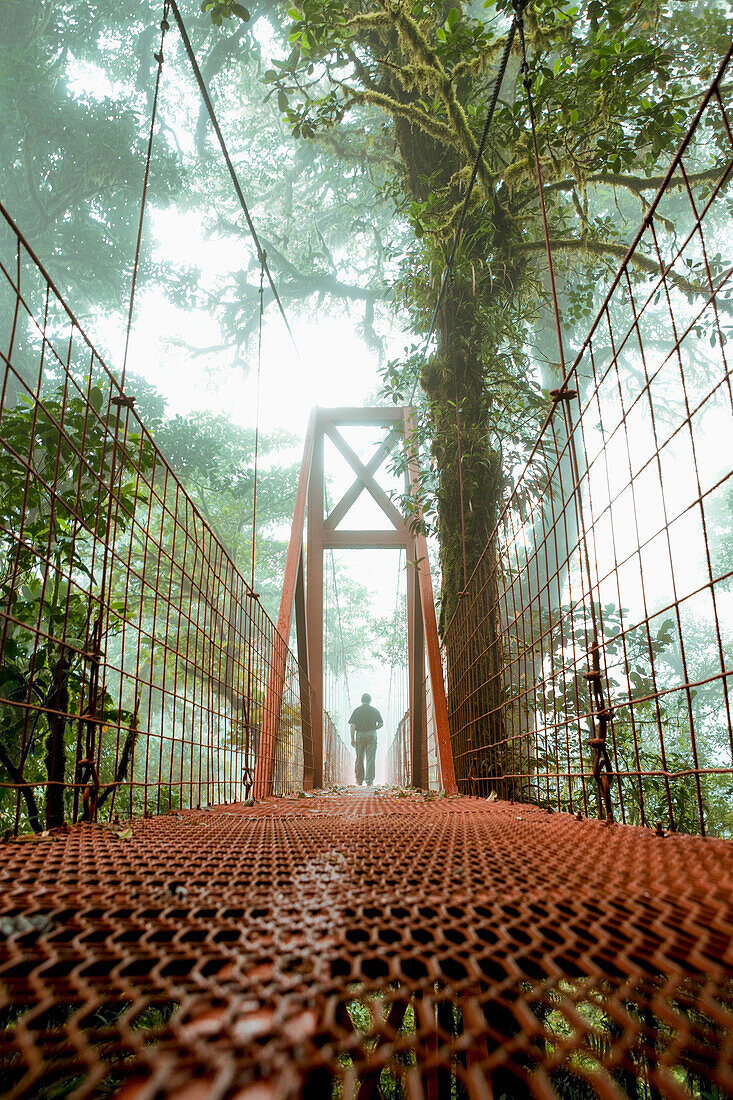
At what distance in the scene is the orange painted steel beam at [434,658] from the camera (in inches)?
112

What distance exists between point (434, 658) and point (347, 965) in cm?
301

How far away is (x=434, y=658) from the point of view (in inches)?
134

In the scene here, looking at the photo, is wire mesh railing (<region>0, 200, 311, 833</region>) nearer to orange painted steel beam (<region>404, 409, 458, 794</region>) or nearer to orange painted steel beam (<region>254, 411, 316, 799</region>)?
orange painted steel beam (<region>254, 411, 316, 799</region>)

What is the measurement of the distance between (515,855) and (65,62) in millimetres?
17560

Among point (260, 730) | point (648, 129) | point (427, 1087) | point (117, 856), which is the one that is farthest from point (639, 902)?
point (648, 129)

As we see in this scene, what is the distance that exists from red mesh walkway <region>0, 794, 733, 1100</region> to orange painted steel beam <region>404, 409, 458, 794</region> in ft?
6.89

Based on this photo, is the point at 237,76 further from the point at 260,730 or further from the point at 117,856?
the point at 117,856

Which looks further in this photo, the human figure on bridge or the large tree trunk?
the human figure on bridge

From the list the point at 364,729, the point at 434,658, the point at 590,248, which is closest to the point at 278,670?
the point at 434,658

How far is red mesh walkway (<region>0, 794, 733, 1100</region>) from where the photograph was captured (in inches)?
12.4

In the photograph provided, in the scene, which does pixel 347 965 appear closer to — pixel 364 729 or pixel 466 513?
pixel 466 513

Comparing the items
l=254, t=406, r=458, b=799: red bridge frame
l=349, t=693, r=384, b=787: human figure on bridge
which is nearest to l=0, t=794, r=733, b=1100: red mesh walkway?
l=254, t=406, r=458, b=799: red bridge frame

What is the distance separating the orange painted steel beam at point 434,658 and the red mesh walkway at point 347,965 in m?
2.10

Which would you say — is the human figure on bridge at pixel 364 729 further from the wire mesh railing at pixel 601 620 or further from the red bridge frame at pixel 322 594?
the wire mesh railing at pixel 601 620
